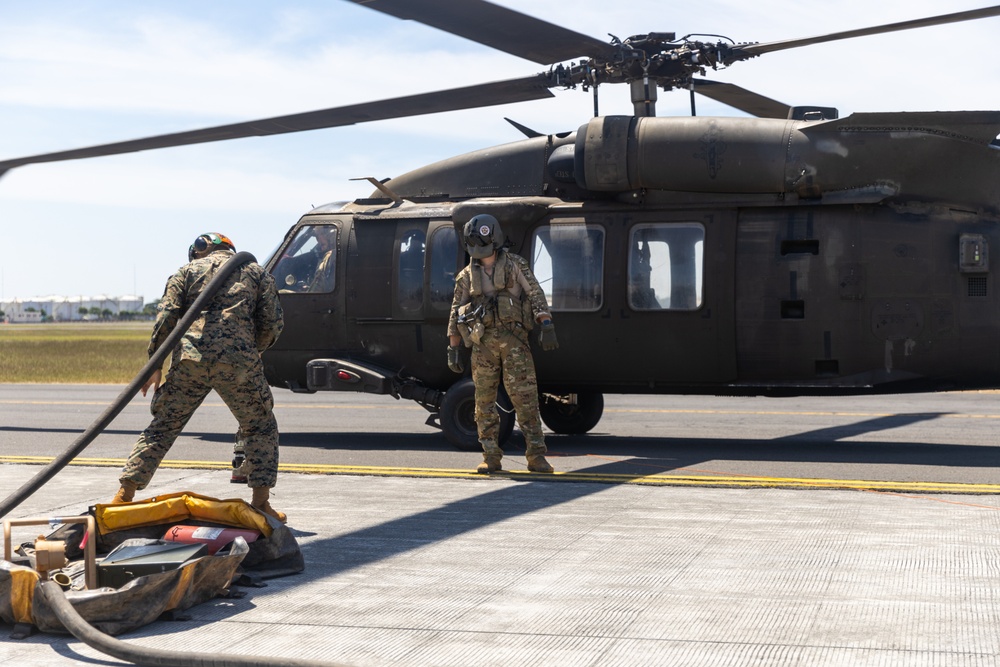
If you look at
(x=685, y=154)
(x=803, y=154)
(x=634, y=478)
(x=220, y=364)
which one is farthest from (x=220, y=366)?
(x=803, y=154)

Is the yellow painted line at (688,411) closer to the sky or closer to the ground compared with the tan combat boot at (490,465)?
closer to the ground

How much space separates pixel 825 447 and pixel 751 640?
24.5ft

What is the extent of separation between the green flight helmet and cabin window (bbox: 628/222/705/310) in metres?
2.01

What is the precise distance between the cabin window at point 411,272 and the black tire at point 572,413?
6.56 feet

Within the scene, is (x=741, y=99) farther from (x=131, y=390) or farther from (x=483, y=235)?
(x=131, y=390)

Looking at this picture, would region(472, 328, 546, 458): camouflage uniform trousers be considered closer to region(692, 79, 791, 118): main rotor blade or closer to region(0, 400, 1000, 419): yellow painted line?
region(692, 79, 791, 118): main rotor blade

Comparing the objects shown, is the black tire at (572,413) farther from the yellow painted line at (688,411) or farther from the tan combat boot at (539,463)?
the yellow painted line at (688,411)

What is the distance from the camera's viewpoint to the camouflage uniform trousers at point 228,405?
6938mm

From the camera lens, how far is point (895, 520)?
7211 millimetres

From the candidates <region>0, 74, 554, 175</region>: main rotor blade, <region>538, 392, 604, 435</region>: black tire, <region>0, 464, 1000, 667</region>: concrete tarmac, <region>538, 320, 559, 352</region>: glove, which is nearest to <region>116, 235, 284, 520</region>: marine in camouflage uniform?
<region>0, 464, 1000, 667</region>: concrete tarmac

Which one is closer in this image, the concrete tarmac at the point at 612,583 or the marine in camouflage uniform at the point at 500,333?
the concrete tarmac at the point at 612,583

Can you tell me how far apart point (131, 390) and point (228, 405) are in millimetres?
763

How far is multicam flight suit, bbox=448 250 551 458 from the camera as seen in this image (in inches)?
378

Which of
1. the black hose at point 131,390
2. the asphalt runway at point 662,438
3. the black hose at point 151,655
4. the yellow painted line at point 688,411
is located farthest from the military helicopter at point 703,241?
the black hose at point 151,655
